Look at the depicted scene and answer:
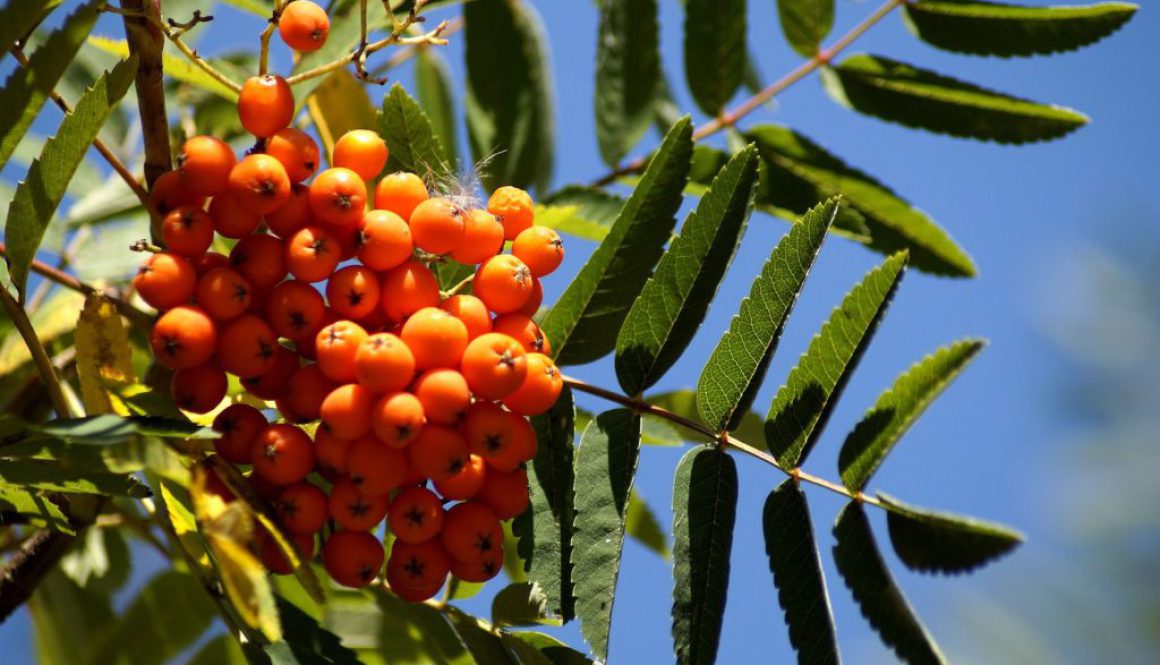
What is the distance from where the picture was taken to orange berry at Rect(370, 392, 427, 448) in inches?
58.1

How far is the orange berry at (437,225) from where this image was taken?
64.1 inches

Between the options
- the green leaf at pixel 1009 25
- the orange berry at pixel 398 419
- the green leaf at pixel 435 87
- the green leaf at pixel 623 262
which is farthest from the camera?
the green leaf at pixel 435 87

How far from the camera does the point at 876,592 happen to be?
172 cm

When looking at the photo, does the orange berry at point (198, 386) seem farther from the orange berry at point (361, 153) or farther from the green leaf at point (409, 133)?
the green leaf at point (409, 133)

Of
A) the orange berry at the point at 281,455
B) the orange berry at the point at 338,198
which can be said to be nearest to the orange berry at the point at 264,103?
the orange berry at the point at 338,198

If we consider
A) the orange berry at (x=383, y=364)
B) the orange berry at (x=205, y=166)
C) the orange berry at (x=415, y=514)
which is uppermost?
the orange berry at (x=205, y=166)

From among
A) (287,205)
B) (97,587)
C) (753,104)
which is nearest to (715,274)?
(287,205)

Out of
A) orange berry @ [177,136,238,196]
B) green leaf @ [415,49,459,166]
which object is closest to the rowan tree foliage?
orange berry @ [177,136,238,196]

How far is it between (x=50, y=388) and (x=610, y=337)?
2.92ft

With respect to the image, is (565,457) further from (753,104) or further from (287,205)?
(753,104)

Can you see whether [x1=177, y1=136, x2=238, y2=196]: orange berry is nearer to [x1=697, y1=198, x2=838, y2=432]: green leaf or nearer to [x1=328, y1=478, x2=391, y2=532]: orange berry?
[x1=328, y1=478, x2=391, y2=532]: orange berry

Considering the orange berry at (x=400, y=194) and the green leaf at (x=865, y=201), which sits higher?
the orange berry at (x=400, y=194)

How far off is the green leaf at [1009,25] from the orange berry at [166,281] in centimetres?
180

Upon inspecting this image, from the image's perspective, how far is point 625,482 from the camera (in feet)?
5.71
